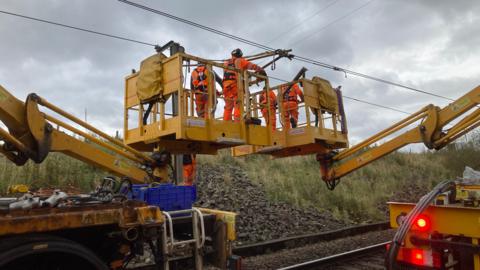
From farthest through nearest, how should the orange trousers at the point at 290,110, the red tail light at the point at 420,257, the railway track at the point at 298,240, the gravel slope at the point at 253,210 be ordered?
the gravel slope at the point at 253,210
the orange trousers at the point at 290,110
the railway track at the point at 298,240
the red tail light at the point at 420,257

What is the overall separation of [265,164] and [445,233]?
13.3 m

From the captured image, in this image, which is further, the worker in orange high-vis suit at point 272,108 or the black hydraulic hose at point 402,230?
the worker in orange high-vis suit at point 272,108

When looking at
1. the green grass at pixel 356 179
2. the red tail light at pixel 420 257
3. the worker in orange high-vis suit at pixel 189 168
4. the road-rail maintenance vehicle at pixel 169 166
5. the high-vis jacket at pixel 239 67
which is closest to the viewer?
the road-rail maintenance vehicle at pixel 169 166

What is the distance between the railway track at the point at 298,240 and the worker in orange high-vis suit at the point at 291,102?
2929 mm

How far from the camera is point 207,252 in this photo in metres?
4.67

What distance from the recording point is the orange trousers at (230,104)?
7405 mm

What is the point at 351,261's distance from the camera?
26.0 ft

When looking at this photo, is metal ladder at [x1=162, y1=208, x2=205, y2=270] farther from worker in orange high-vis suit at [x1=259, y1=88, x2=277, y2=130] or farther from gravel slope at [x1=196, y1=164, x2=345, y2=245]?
gravel slope at [x1=196, y1=164, x2=345, y2=245]

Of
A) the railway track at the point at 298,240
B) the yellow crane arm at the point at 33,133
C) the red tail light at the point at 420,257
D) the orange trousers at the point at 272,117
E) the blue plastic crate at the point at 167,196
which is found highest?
the orange trousers at the point at 272,117

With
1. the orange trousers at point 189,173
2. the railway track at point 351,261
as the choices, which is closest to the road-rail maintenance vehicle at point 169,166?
the orange trousers at point 189,173

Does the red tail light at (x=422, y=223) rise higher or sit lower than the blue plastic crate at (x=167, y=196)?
lower

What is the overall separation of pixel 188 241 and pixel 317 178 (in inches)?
509

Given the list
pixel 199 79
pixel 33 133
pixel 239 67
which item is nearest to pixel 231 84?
pixel 239 67

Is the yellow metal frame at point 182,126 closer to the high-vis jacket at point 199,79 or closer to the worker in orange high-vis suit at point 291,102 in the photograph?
the high-vis jacket at point 199,79
